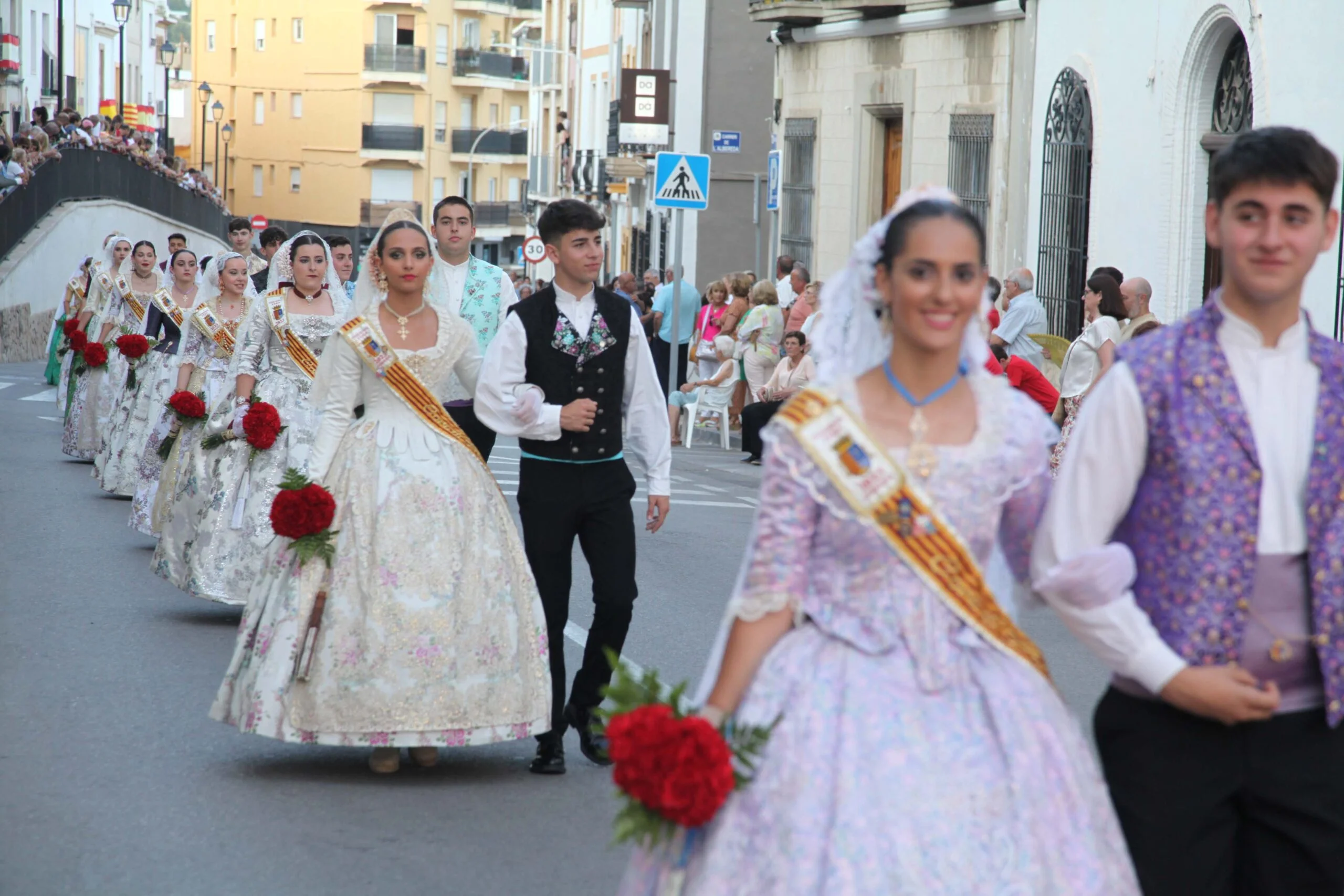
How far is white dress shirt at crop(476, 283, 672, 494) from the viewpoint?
22.2ft

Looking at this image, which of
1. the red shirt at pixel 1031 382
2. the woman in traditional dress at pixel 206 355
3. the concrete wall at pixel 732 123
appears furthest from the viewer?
the concrete wall at pixel 732 123

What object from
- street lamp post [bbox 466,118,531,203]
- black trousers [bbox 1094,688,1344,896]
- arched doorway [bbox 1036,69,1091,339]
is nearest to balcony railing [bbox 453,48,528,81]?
street lamp post [bbox 466,118,531,203]

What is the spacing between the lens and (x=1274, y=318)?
139 inches

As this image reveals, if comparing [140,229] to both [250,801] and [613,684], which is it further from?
[613,684]

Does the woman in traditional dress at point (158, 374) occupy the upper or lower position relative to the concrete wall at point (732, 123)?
lower

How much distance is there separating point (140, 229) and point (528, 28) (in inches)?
1740

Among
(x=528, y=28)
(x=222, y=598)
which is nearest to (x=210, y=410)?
(x=222, y=598)

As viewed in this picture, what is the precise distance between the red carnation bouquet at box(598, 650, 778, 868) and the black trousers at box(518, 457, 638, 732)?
3283 mm

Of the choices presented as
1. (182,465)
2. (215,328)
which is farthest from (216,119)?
(182,465)

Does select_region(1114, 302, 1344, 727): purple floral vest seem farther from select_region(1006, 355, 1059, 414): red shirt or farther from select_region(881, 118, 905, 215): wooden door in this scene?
select_region(881, 118, 905, 215): wooden door

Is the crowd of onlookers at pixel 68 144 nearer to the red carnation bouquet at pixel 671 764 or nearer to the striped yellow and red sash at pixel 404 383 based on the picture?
the striped yellow and red sash at pixel 404 383

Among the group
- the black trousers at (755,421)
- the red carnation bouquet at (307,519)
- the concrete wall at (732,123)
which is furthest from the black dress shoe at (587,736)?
the concrete wall at (732,123)

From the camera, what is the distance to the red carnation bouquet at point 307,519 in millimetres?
6672

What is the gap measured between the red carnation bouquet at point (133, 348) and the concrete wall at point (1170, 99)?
8.34m
